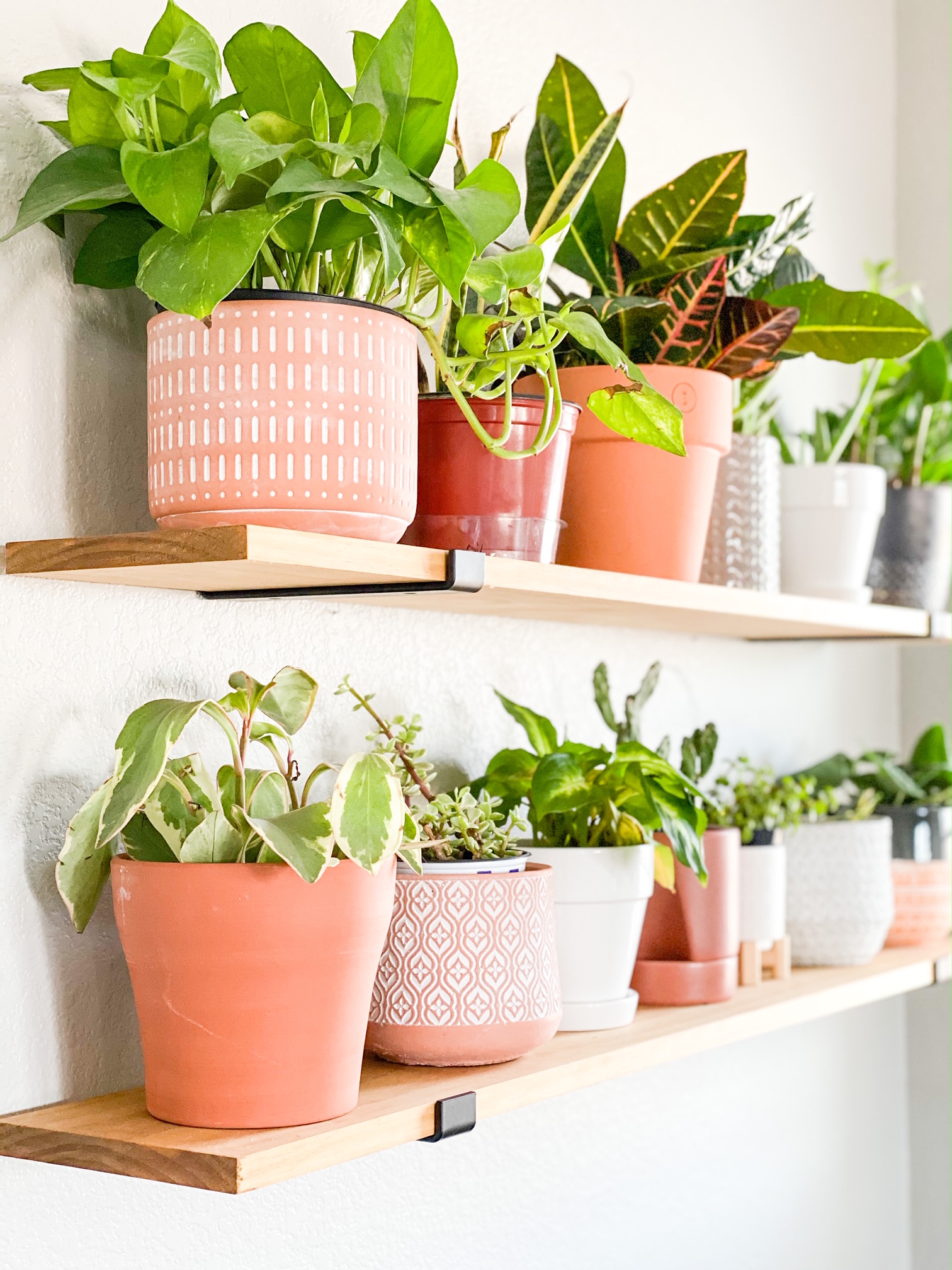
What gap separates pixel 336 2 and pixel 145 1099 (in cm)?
84

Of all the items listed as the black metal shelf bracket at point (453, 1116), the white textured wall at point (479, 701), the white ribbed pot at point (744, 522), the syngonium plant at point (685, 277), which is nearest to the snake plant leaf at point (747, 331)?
the syngonium plant at point (685, 277)

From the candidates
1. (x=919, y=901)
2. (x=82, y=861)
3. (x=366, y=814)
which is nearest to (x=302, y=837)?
(x=366, y=814)

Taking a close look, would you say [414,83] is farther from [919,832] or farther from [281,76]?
[919,832]

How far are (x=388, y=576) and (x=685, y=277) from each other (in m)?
0.42

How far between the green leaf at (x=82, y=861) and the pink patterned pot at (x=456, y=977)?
0.21 m

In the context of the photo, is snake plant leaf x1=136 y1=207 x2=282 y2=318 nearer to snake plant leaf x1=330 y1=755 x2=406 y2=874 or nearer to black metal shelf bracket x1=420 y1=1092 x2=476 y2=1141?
snake plant leaf x1=330 y1=755 x2=406 y2=874

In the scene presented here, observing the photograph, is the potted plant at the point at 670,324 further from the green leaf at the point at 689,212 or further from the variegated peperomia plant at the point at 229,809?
the variegated peperomia plant at the point at 229,809

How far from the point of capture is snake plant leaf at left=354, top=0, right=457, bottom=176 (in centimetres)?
79

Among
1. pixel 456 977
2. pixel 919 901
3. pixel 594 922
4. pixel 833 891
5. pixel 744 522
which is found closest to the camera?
pixel 456 977

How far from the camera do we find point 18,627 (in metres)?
0.86

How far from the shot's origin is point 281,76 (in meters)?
0.81

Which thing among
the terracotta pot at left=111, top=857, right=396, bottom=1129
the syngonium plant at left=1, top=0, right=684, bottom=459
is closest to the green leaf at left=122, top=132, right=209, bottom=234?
the syngonium plant at left=1, top=0, right=684, bottom=459

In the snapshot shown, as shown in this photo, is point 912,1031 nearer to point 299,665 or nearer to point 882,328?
point 882,328

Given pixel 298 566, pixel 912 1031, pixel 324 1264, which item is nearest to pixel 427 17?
pixel 298 566
